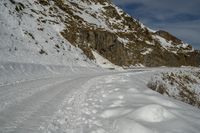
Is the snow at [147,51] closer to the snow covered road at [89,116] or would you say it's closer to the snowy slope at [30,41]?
the snowy slope at [30,41]

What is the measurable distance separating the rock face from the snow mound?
122ft

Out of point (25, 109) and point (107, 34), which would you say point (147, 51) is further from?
point (25, 109)

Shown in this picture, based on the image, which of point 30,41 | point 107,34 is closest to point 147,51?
point 107,34

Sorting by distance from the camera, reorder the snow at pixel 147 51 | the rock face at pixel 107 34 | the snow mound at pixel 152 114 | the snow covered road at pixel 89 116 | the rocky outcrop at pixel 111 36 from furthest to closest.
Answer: the snow at pixel 147 51, the rocky outcrop at pixel 111 36, the rock face at pixel 107 34, the snow mound at pixel 152 114, the snow covered road at pixel 89 116

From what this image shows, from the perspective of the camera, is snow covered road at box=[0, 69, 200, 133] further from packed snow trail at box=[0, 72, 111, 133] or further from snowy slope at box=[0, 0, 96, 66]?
snowy slope at box=[0, 0, 96, 66]

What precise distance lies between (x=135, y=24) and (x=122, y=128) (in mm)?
79289

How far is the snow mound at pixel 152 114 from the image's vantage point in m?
7.22

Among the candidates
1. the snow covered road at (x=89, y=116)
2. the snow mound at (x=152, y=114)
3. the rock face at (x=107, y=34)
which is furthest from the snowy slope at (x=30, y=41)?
the snow mound at (x=152, y=114)

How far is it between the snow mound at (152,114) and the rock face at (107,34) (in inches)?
1463

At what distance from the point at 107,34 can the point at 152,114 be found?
54.4 meters

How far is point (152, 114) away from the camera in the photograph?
7379 millimetres

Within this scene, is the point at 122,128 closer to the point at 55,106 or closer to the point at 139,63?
the point at 55,106

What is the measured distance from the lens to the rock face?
170ft

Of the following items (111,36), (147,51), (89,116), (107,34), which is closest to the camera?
(89,116)
